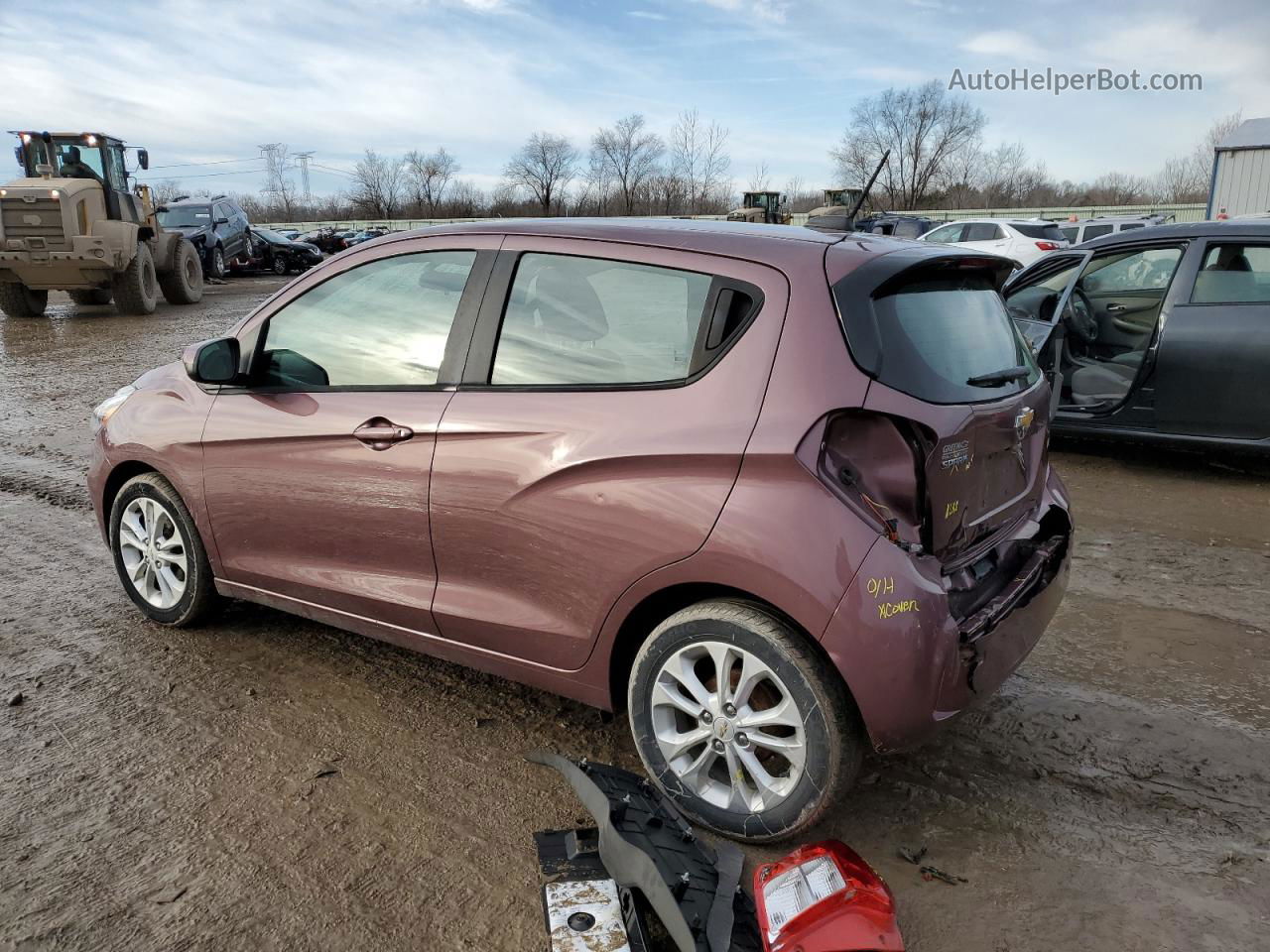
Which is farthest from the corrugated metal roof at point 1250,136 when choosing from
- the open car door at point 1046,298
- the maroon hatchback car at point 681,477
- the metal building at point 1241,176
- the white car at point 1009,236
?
the maroon hatchback car at point 681,477

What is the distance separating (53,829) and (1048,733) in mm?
3033

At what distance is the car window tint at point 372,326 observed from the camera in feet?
10.3

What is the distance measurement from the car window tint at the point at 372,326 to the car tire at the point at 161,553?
762 mm

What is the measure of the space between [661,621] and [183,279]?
63.0ft

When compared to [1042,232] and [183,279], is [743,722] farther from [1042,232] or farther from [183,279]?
[183,279]

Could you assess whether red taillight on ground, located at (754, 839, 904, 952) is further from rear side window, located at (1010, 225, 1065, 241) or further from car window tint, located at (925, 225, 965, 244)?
car window tint, located at (925, 225, 965, 244)

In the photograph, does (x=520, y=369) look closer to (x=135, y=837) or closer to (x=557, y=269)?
(x=557, y=269)

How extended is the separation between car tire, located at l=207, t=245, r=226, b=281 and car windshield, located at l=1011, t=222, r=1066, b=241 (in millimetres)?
19346

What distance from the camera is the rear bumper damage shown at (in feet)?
7.60

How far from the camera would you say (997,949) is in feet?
7.38

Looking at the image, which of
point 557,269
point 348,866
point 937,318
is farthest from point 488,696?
point 937,318

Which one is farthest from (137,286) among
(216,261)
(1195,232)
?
(1195,232)

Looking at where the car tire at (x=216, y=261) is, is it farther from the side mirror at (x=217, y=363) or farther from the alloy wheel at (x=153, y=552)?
the side mirror at (x=217, y=363)

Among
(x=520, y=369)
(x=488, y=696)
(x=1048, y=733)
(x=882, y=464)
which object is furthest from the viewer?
(x=488, y=696)
